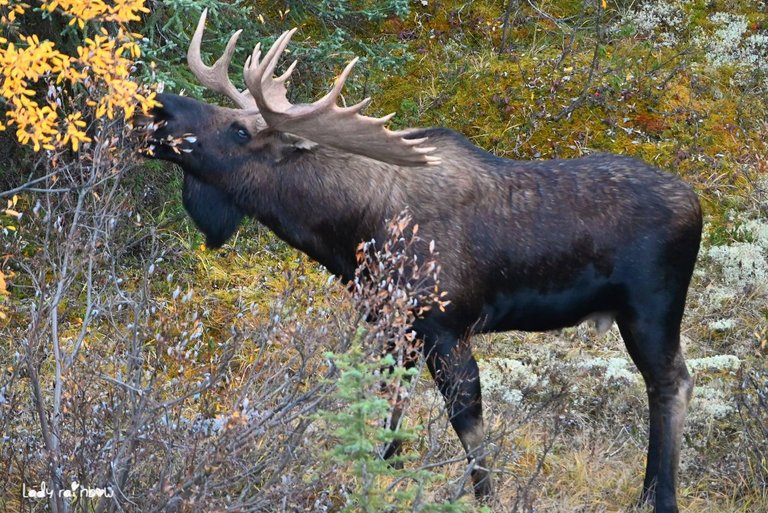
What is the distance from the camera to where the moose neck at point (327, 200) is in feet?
17.5

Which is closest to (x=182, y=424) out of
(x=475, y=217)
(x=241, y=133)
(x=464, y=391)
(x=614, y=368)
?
(x=464, y=391)

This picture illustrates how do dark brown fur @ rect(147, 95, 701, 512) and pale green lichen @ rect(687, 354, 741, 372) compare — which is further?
pale green lichen @ rect(687, 354, 741, 372)

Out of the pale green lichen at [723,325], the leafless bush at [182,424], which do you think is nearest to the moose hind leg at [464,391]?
the leafless bush at [182,424]

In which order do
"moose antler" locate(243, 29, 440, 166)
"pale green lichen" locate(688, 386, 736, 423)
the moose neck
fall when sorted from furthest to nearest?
"pale green lichen" locate(688, 386, 736, 423), the moose neck, "moose antler" locate(243, 29, 440, 166)

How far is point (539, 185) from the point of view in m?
5.43

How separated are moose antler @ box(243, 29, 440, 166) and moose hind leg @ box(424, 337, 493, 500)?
0.90 meters

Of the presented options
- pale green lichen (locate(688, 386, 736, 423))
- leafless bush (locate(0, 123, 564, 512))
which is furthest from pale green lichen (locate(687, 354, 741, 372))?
leafless bush (locate(0, 123, 564, 512))

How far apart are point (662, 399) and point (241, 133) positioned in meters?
2.45

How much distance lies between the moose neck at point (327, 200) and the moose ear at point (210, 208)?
0.10 meters

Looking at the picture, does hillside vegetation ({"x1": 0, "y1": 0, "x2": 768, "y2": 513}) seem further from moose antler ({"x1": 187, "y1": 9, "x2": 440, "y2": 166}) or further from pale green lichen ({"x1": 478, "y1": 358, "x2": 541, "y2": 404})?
moose antler ({"x1": 187, "y1": 9, "x2": 440, "y2": 166})

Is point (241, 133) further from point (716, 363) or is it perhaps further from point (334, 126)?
point (716, 363)

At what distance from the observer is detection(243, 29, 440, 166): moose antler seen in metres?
5.21

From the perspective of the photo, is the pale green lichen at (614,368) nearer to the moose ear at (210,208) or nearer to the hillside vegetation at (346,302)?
Result: the hillside vegetation at (346,302)

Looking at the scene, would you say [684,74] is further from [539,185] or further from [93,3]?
[93,3]
